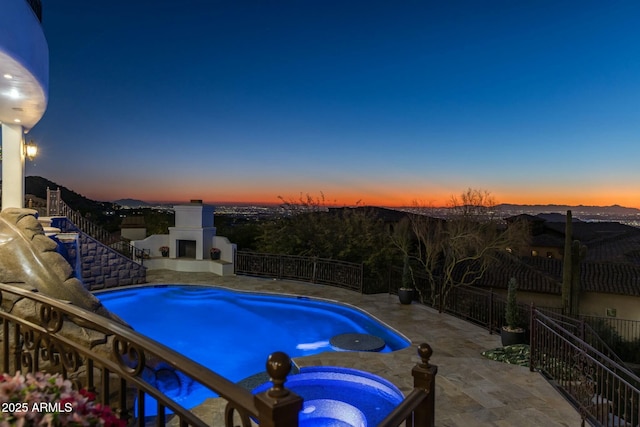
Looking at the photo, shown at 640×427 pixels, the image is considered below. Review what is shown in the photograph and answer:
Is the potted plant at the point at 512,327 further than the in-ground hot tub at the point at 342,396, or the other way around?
the potted plant at the point at 512,327

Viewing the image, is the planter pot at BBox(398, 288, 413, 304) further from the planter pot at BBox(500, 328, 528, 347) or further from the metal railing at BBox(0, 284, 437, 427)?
the metal railing at BBox(0, 284, 437, 427)

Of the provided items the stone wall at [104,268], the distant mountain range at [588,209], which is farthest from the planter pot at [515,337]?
the distant mountain range at [588,209]

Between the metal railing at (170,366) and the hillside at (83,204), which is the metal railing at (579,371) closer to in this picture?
the metal railing at (170,366)

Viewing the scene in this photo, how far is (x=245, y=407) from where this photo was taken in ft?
4.06

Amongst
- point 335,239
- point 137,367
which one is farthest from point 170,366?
point 335,239

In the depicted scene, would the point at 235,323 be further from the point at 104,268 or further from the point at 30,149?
the point at 30,149

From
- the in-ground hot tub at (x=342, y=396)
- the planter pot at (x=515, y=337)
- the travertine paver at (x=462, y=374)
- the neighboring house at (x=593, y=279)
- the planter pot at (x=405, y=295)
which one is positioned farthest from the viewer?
the neighboring house at (x=593, y=279)

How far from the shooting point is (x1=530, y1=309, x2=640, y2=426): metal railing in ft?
13.7

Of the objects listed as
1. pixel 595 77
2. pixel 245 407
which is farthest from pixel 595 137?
pixel 245 407

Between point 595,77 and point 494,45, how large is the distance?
14.3 feet

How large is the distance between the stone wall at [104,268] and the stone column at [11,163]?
2.04 m

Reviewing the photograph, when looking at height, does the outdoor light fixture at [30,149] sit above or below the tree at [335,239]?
above

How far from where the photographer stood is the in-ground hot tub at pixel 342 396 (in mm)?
4957

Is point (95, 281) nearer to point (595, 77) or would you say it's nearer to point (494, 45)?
point (494, 45)
